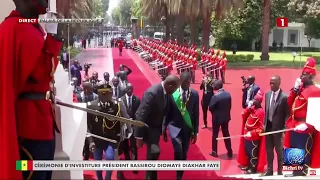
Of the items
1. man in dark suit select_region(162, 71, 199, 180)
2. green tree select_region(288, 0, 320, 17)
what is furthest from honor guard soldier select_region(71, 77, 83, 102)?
green tree select_region(288, 0, 320, 17)

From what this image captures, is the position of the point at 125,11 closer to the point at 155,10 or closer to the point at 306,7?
the point at 155,10

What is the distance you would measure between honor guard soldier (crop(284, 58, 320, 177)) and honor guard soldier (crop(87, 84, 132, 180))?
1015mm

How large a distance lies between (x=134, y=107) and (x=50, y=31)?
798 mm

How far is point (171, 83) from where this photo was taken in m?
2.47

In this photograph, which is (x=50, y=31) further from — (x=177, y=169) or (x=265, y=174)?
(x=265, y=174)

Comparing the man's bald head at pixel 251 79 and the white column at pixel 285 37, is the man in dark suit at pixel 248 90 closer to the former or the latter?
the man's bald head at pixel 251 79

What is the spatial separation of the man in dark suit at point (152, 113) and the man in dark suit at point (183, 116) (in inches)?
2.5

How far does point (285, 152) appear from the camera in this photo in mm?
2785

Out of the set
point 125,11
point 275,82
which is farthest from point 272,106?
point 125,11

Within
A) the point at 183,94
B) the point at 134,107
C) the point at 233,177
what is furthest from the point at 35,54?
the point at 233,177

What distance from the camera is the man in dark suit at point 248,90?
7.96 feet

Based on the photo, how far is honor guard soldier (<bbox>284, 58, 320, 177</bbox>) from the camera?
8.34 ft

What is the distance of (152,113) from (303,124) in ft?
3.12

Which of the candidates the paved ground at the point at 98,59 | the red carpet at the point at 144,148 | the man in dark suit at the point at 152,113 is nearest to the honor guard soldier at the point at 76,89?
the paved ground at the point at 98,59
